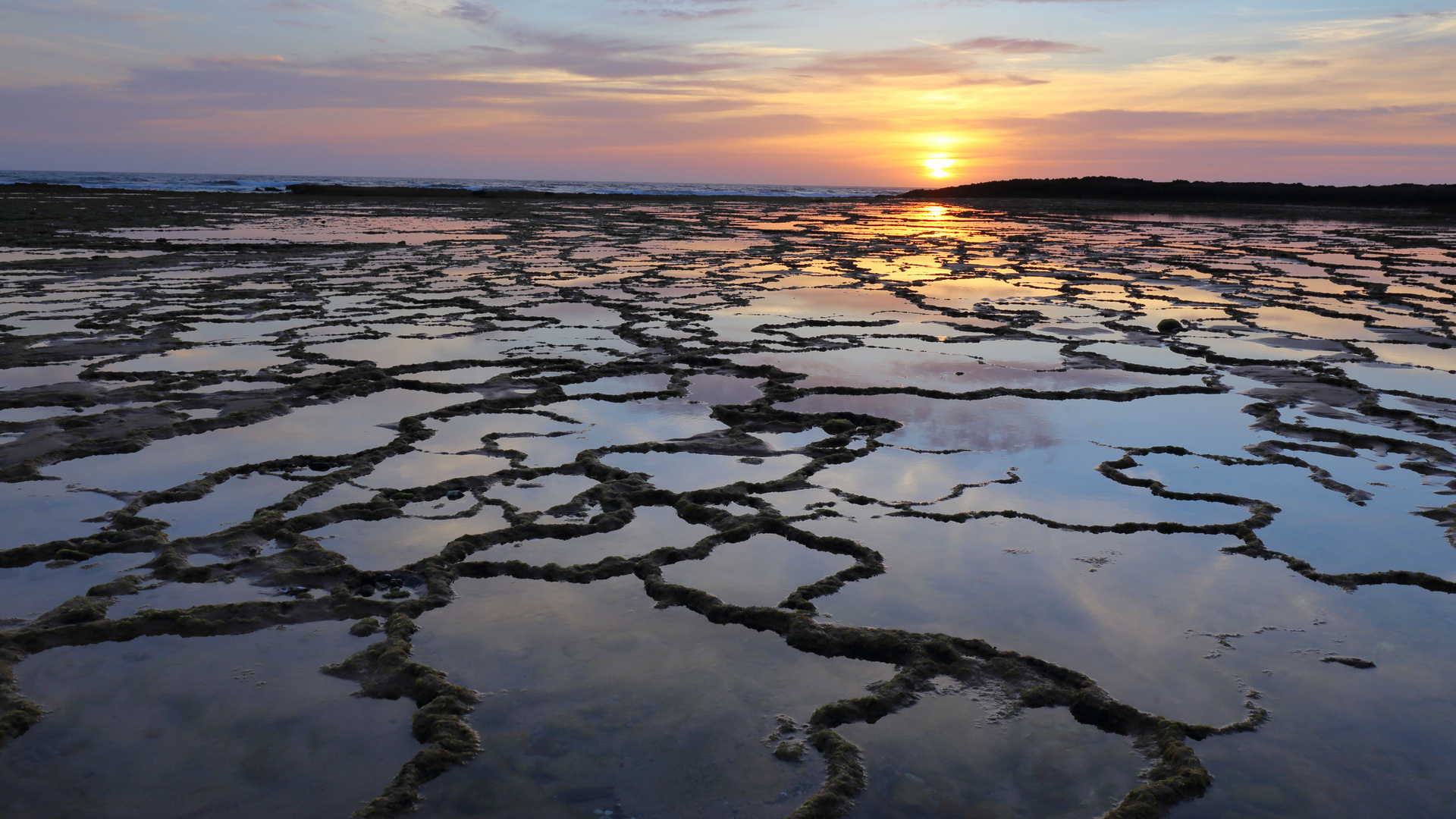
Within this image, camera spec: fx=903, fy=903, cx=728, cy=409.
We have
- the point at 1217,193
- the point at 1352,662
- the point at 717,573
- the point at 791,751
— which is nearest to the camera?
the point at 791,751

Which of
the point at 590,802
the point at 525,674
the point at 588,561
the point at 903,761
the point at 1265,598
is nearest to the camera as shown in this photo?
the point at 590,802

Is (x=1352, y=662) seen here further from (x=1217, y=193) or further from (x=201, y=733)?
(x=1217, y=193)

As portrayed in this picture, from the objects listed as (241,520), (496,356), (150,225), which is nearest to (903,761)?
(241,520)

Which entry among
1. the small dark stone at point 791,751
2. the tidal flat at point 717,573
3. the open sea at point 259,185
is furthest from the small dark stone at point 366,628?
the open sea at point 259,185

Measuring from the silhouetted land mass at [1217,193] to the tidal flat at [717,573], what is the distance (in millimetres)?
40932

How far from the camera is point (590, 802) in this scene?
4.99ft

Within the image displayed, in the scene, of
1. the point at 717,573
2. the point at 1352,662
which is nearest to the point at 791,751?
the point at 717,573

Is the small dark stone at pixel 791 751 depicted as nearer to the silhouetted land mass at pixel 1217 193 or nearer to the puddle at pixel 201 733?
the puddle at pixel 201 733

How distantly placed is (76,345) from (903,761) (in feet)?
18.4

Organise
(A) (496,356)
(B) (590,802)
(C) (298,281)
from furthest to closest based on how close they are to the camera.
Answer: (C) (298,281) → (A) (496,356) → (B) (590,802)

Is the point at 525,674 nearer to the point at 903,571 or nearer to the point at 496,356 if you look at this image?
the point at 903,571

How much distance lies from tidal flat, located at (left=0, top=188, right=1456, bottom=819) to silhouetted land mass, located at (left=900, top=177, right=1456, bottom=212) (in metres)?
40.9

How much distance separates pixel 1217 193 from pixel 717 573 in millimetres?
49735

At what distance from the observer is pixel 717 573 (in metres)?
2.46
